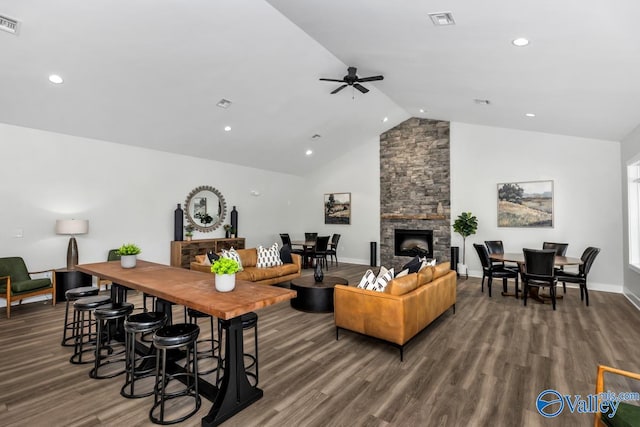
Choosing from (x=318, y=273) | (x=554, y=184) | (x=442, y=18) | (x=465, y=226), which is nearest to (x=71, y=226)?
(x=318, y=273)

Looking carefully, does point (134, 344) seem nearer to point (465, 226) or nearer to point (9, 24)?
point (9, 24)

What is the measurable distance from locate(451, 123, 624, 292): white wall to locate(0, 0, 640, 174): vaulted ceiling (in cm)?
46

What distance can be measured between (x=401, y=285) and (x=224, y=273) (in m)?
1.87

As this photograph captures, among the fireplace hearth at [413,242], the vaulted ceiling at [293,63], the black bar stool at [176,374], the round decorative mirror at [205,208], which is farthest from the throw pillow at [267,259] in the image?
the fireplace hearth at [413,242]

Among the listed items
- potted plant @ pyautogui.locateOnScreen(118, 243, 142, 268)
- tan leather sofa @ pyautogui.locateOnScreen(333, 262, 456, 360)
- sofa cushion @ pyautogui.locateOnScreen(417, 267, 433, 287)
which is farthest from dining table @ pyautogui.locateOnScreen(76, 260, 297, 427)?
sofa cushion @ pyautogui.locateOnScreen(417, 267, 433, 287)

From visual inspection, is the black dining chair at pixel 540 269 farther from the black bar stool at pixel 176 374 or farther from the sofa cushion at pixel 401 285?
A: the black bar stool at pixel 176 374

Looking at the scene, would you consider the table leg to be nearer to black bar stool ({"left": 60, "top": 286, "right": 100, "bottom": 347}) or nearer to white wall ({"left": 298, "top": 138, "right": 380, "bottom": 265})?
black bar stool ({"left": 60, "top": 286, "right": 100, "bottom": 347})

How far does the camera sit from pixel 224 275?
2.60 metres

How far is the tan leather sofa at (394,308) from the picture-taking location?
3.29 m

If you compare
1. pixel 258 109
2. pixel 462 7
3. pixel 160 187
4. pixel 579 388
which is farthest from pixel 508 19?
pixel 160 187

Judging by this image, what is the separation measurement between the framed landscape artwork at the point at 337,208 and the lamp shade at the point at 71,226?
6.40m

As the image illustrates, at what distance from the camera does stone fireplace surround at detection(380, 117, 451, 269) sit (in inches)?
322

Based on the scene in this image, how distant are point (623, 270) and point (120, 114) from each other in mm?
9556

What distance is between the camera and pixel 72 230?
17.6ft
